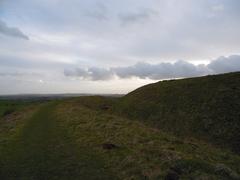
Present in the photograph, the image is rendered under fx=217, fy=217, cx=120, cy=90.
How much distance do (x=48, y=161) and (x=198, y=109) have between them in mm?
17884

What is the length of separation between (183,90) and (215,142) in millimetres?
14790

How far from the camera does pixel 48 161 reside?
1254cm

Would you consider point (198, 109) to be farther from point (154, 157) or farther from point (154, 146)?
point (154, 157)

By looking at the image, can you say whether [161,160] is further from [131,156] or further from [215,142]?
[215,142]

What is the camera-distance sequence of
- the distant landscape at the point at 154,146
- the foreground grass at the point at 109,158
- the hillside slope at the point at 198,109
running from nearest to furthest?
the foreground grass at the point at 109,158 → the distant landscape at the point at 154,146 → the hillside slope at the point at 198,109

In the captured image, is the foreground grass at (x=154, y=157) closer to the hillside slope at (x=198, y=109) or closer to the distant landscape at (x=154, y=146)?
the distant landscape at (x=154, y=146)

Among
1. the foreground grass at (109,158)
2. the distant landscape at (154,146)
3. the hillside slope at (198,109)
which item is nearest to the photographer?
the foreground grass at (109,158)

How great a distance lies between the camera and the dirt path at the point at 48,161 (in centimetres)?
1068

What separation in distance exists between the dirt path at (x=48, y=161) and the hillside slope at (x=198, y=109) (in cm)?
1121

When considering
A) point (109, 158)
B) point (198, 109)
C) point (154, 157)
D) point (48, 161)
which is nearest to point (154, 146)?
point (154, 157)

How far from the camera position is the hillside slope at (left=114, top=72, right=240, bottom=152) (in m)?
19.5

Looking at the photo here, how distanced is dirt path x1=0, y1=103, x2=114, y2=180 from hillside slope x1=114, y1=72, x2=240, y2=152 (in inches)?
441

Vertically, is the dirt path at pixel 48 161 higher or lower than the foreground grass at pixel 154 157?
higher

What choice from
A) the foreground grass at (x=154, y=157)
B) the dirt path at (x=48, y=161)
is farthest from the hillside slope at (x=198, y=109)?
the dirt path at (x=48, y=161)
